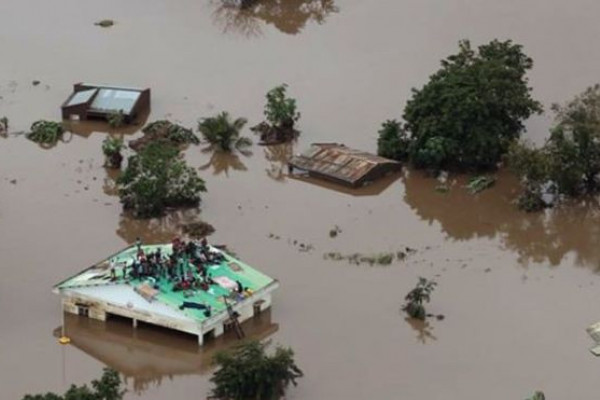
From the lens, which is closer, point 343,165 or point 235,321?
point 235,321

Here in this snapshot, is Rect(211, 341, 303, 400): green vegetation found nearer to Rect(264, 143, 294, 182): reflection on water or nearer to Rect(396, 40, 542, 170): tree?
Rect(264, 143, 294, 182): reflection on water

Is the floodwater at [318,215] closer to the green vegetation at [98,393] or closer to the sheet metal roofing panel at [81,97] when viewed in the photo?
the sheet metal roofing panel at [81,97]

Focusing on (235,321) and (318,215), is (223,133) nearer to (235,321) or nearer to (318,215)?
(318,215)

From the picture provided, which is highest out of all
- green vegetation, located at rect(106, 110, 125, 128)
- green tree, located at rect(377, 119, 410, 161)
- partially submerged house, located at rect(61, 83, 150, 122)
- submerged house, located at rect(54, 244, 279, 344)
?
partially submerged house, located at rect(61, 83, 150, 122)

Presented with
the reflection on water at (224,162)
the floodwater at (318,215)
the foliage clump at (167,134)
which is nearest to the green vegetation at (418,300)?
the floodwater at (318,215)

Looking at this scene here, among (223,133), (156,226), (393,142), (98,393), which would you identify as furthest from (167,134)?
(98,393)

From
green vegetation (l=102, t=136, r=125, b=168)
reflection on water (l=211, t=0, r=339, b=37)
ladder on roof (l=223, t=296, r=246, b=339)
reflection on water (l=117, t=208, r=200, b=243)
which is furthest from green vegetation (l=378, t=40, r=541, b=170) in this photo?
reflection on water (l=211, t=0, r=339, b=37)

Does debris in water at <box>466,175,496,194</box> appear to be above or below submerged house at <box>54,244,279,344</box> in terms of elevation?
above
